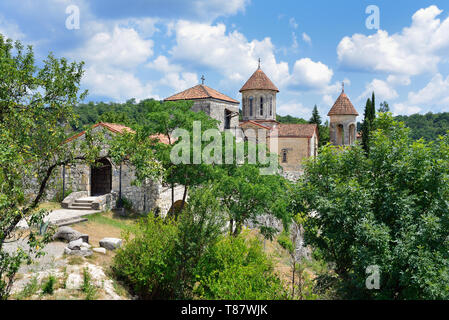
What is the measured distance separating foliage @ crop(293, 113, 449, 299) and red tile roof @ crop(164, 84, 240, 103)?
17038 millimetres

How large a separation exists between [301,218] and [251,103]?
27563 mm

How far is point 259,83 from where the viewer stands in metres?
37.3

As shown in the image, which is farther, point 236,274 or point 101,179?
point 101,179

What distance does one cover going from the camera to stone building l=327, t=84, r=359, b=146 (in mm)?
42625

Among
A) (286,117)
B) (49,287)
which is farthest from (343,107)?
(286,117)

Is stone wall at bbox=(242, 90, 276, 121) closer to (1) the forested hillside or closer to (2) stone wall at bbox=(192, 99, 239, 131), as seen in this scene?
(2) stone wall at bbox=(192, 99, 239, 131)

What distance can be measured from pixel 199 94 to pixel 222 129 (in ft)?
10.6

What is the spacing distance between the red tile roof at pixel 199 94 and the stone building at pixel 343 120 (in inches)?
697

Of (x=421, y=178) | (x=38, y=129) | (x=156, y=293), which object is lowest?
(x=156, y=293)

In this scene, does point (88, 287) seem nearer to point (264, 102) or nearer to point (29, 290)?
point (29, 290)

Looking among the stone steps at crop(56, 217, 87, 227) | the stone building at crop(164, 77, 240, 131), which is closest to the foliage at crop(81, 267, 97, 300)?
the stone steps at crop(56, 217, 87, 227)

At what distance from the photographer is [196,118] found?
1795 centimetres
